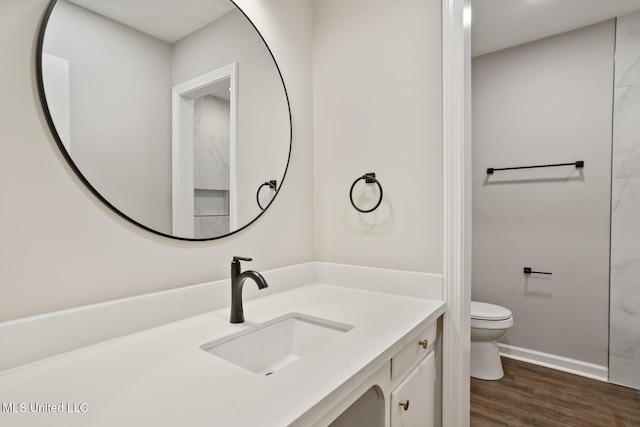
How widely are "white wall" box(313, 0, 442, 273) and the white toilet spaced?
120 cm

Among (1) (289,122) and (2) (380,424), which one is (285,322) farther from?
(1) (289,122)

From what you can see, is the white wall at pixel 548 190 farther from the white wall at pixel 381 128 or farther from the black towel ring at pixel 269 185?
the black towel ring at pixel 269 185

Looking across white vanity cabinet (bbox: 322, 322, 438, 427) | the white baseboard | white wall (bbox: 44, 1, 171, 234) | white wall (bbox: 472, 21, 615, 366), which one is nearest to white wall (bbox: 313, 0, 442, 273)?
white vanity cabinet (bbox: 322, 322, 438, 427)

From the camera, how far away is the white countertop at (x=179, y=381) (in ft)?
1.82

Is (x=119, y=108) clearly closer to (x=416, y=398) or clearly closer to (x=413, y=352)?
(x=413, y=352)

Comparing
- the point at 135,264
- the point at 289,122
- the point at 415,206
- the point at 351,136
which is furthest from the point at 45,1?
the point at 415,206

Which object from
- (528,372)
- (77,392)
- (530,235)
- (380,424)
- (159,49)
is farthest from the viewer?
(530,235)

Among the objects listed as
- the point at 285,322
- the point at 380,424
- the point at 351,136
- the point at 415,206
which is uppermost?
the point at 351,136

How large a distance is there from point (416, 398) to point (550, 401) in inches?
58.7

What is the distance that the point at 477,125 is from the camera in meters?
2.71

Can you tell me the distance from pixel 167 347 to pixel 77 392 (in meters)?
0.23

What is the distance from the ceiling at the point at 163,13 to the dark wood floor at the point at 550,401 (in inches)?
93.7

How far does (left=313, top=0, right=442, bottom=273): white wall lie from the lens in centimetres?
134

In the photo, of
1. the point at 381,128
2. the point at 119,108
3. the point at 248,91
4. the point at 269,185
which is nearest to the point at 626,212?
the point at 381,128
